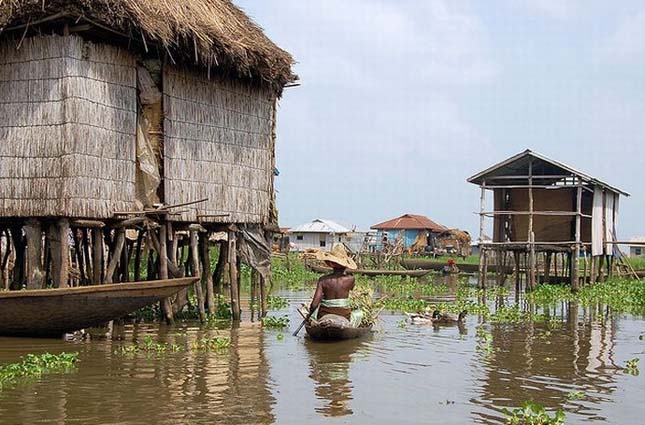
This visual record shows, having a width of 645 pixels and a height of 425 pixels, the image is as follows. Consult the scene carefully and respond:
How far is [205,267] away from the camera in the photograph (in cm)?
1694

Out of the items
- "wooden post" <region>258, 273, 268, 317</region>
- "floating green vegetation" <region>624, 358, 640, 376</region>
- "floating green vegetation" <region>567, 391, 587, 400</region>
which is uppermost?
"wooden post" <region>258, 273, 268, 317</region>

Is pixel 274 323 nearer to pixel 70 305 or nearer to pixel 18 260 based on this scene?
pixel 70 305

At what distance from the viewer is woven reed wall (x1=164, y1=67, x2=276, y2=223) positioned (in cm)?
1491

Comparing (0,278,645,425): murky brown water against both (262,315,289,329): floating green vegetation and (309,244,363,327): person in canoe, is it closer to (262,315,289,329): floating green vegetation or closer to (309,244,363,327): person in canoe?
(309,244,363,327): person in canoe

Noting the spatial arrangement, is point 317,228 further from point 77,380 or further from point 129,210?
point 77,380

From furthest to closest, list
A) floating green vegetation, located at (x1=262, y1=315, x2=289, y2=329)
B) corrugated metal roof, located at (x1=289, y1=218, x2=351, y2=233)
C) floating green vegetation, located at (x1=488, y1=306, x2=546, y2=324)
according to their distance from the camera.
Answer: corrugated metal roof, located at (x1=289, y1=218, x2=351, y2=233) → floating green vegetation, located at (x1=488, y1=306, x2=546, y2=324) → floating green vegetation, located at (x1=262, y1=315, x2=289, y2=329)

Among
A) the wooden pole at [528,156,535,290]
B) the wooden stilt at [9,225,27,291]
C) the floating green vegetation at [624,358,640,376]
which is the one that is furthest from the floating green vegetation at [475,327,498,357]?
the wooden pole at [528,156,535,290]

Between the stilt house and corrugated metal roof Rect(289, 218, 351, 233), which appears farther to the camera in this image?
corrugated metal roof Rect(289, 218, 351, 233)

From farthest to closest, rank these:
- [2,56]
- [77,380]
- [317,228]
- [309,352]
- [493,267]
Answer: [317,228]
[493,267]
[2,56]
[309,352]
[77,380]

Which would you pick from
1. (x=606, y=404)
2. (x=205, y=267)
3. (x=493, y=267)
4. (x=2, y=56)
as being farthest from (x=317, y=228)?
(x=606, y=404)

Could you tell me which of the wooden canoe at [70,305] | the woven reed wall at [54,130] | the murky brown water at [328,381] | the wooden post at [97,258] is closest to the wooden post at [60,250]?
the woven reed wall at [54,130]

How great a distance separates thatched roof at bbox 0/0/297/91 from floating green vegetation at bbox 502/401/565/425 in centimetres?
797

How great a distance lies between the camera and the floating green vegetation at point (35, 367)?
9656mm

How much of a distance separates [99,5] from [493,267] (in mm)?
31496
